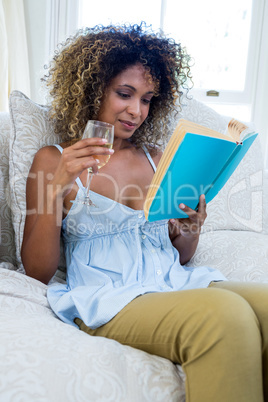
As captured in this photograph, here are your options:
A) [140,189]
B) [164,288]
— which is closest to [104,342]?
[164,288]

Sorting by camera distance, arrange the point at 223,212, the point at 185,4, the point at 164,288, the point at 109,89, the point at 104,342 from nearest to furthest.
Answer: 1. the point at 104,342
2. the point at 164,288
3. the point at 109,89
4. the point at 223,212
5. the point at 185,4

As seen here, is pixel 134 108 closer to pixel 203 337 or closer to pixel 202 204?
pixel 202 204

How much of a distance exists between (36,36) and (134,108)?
2.13 m

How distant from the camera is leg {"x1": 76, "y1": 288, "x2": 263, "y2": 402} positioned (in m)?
0.85

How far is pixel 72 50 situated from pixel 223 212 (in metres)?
0.87

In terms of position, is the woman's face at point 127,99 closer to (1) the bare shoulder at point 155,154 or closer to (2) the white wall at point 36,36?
(1) the bare shoulder at point 155,154

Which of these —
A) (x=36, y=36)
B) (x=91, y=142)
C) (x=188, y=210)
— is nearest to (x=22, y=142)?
(x=91, y=142)

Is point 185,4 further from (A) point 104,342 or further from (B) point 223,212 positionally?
(A) point 104,342

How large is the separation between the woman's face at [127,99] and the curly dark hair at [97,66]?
2 cm

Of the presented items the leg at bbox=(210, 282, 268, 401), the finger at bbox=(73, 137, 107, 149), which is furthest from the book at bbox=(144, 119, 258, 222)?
the leg at bbox=(210, 282, 268, 401)

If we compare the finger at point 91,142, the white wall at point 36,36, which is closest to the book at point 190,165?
the finger at point 91,142

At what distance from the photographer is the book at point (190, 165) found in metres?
1.16

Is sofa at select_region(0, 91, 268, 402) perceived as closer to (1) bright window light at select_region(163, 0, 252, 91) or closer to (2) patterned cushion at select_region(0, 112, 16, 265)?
(2) patterned cushion at select_region(0, 112, 16, 265)

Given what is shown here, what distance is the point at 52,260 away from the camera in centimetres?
139
